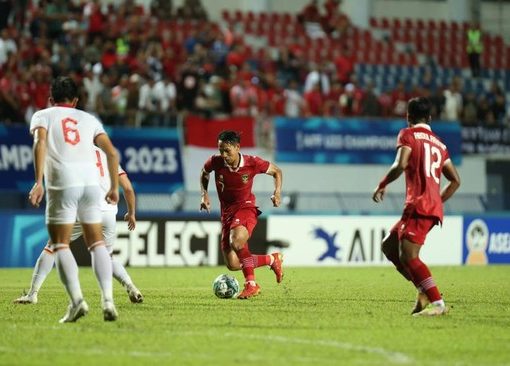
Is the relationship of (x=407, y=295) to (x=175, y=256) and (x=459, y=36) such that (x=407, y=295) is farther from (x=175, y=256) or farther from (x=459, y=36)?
(x=459, y=36)

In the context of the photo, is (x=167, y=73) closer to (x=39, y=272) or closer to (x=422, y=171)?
(x=39, y=272)

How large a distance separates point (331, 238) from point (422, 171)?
13.6 m

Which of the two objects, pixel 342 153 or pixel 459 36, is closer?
Answer: pixel 342 153

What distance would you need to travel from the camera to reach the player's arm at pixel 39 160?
1029cm

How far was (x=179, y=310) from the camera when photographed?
40.9ft

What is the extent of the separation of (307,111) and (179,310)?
16909 mm

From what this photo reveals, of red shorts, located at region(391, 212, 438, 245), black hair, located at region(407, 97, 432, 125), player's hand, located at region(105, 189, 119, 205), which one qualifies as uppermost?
black hair, located at region(407, 97, 432, 125)

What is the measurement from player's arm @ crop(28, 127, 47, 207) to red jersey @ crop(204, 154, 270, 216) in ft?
14.7

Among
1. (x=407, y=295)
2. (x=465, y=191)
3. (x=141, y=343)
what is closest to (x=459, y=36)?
(x=465, y=191)

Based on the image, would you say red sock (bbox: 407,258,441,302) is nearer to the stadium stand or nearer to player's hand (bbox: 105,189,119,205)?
player's hand (bbox: 105,189,119,205)

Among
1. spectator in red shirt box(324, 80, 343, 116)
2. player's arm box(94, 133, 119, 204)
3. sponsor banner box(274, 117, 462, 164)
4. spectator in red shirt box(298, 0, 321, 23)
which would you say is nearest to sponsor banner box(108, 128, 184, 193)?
sponsor banner box(274, 117, 462, 164)

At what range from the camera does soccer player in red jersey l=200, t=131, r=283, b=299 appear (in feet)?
47.7

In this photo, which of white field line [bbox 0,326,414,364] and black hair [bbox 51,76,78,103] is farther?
black hair [bbox 51,76,78,103]

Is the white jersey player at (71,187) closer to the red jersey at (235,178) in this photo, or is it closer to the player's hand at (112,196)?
the player's hand at (112,196)
